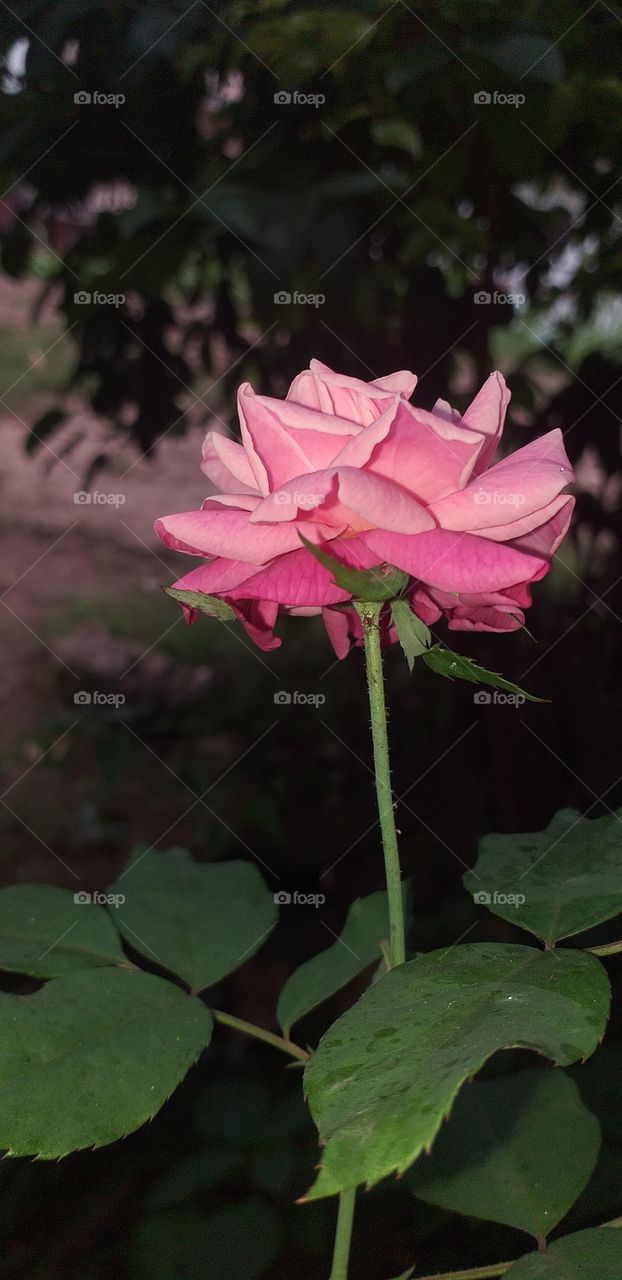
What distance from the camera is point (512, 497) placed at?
30 centimetres

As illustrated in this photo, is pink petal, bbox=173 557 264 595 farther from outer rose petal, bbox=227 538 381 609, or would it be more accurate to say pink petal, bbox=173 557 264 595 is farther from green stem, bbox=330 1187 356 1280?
green stem, bbox=330 1187 356 1280

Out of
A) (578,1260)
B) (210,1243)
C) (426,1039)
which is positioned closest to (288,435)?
(426,1039)

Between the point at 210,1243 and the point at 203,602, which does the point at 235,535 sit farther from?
the point at 210,1243

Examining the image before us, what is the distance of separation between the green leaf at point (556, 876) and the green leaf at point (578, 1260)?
0.10 m

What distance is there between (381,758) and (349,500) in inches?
3.2

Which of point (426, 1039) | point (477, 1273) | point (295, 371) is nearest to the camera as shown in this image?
point (426, 1039)

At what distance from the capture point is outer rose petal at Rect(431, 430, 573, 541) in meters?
0.29

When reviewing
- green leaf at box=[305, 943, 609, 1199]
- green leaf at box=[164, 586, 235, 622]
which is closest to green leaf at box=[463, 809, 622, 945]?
green leaf at box=[305, 943, 609, 1199]

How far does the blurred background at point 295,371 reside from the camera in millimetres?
522

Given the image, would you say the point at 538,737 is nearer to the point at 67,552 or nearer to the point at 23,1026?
the point at 23,1026

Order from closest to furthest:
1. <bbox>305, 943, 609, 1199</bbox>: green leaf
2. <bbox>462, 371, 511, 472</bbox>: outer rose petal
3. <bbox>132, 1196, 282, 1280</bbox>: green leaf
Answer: <bbox>305, 943, 609, 1199</bbox>: green leaf
<bbox>462, 371, 511, 472</bbox>: outer rose petal
<bbox>132, 1196, 282, 1280</bbox>: green leaf

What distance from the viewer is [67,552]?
247 cm

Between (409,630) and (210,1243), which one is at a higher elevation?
(409,630)

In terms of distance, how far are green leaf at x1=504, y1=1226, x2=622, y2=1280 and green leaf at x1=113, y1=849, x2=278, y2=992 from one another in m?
0.15
